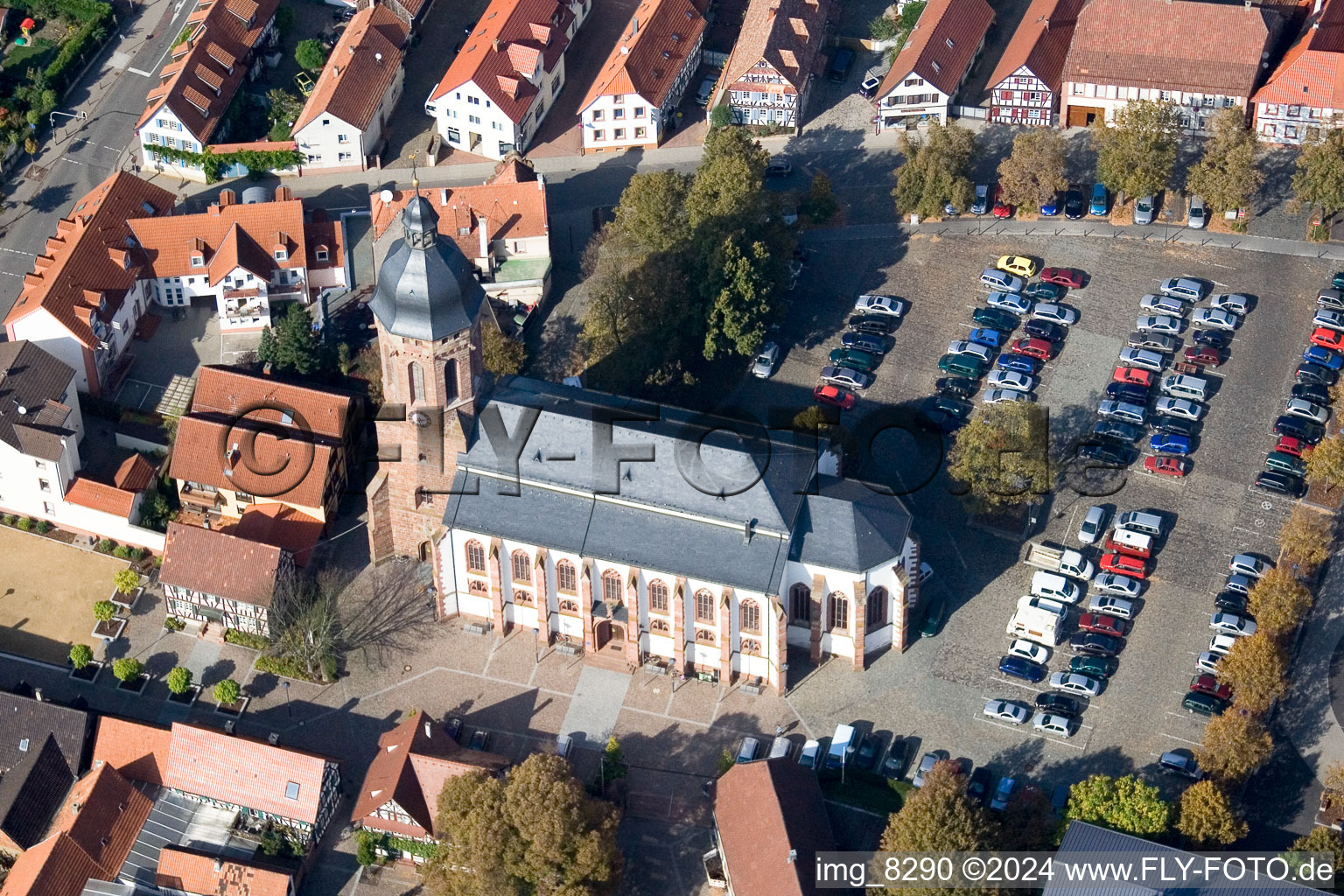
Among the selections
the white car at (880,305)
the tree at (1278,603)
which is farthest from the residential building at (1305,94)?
the tree at (1278,603)

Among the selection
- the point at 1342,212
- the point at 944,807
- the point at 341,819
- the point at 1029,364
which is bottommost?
the point at 341,819

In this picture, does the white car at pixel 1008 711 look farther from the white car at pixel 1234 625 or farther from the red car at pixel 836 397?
the red car at pixel 836 397

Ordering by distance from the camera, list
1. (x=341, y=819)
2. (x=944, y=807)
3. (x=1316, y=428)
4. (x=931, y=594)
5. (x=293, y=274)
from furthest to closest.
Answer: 1. (x=293, y=274)
2. (x=1316, y=428)
3. (x=931, y=594)
4. (x=341, y=819)
5. (x=944, y=807)

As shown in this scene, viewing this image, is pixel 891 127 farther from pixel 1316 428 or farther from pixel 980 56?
pixel 1316 428

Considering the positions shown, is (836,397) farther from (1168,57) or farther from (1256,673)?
(1168,57)

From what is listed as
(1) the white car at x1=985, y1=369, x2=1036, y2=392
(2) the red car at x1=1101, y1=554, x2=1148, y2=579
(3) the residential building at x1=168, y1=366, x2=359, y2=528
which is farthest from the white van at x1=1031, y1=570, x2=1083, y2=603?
(3) the residential building at x1=168, y1=366, x2=359, y2=528

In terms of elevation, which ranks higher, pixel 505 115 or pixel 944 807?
pixel 505 115

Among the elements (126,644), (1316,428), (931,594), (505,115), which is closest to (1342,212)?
(1316,428)
